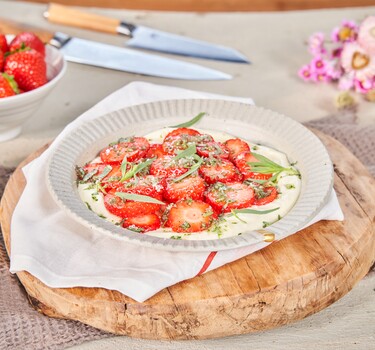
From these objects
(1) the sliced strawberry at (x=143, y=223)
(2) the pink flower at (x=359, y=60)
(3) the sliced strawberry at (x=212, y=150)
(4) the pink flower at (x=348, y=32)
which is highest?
(4) the pink flower at (x=348, y=32)

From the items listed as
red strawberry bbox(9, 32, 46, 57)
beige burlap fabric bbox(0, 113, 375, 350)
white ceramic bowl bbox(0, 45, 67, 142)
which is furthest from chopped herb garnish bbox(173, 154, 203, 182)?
red strawberry bbox(9, 32, 46, 57)

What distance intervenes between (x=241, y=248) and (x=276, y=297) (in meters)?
0.09

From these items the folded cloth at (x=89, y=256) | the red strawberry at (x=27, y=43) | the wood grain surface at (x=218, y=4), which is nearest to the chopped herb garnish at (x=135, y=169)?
the folded cloth at (x=89, y=256)

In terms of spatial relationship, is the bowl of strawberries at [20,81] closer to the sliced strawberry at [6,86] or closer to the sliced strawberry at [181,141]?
the sliced strawberry at [6,86]

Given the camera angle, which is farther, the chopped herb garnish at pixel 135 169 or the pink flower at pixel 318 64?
the pink flower at pixel 318 64

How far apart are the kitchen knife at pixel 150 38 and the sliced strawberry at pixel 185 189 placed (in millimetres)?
791

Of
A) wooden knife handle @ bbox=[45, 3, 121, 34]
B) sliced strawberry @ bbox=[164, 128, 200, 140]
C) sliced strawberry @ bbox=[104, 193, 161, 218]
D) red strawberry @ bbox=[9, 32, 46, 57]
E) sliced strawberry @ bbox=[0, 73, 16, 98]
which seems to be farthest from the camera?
wooden knife handle @ bbox=[45, 3, 121, 34]

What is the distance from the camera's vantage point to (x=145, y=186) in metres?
1.14

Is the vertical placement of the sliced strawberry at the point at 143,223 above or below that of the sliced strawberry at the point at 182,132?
below

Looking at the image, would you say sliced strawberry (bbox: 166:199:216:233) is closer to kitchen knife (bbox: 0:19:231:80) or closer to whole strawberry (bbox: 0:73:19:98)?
whole strawberry (bbox: 0:73:19:98)

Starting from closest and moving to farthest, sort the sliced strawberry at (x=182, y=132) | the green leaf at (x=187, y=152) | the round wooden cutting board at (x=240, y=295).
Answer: the round wooden cutting board at (x=240, y=295), the green leaf at (x=187, y=152), the sliced strawberry at (x=182, y=132)

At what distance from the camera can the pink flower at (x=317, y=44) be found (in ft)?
5.98

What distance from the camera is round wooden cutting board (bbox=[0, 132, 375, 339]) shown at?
1.00 metres

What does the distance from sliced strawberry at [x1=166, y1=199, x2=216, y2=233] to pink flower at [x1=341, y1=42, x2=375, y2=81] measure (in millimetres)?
799
